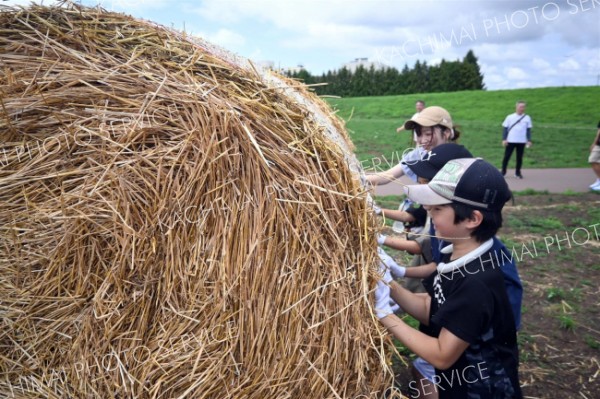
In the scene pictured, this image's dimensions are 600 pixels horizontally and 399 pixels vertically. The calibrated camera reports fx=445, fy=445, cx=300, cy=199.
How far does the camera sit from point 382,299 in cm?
218

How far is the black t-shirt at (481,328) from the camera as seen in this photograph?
199 centimetres

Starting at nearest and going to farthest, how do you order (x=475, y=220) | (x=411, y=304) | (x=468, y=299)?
(x=468, y=299) → (x=475, y=220) → (x=411, y=304)

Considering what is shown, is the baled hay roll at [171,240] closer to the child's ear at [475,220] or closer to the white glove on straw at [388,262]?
the white glove on straw at [388,262]

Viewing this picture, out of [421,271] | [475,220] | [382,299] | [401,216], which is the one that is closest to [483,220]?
[475,220]

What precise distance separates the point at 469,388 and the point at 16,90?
8.69 feet

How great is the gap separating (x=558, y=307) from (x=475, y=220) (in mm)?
2896

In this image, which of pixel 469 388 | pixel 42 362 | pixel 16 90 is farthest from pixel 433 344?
pixel 16 90

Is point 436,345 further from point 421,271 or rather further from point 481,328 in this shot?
point 421,271

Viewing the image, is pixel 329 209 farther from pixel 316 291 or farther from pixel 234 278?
pixel 234 278

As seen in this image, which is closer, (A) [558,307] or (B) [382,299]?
(B) [382,299]

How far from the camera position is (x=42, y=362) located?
2.09 m

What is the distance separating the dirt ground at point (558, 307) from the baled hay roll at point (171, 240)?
0.50 meters

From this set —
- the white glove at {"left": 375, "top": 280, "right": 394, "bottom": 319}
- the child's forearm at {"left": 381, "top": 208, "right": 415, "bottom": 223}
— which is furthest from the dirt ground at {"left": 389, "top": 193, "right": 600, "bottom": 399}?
the child's forearm at {"left": 381, "top": 208, "right": 415, "bottom": 223}

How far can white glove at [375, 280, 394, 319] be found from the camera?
2.17m
